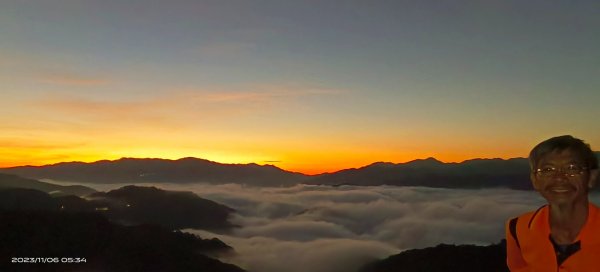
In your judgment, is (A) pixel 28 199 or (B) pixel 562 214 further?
(A) pixel 28 199

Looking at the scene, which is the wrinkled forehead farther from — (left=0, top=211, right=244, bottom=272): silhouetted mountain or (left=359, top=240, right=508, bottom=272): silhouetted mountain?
(left=359, top=240, right=508, bottom=272): silhouetted mountain

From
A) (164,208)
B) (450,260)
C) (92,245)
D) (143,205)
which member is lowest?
(450,260)

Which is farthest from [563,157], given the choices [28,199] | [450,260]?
[28,199]

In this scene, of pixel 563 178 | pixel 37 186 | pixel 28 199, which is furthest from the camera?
pixel 37 186

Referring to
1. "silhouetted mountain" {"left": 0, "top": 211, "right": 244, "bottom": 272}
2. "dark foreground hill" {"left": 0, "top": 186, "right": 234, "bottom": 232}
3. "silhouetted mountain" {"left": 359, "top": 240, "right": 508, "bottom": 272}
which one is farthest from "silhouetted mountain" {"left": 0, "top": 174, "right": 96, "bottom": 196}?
"silhouetted mountain" {"left": 359, "top": 240, "right": 508, "bottom": 272}

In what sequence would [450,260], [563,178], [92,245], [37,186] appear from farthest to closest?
1. [37,186]
2. [450,260]
3. [92,245]
4. [563,178]

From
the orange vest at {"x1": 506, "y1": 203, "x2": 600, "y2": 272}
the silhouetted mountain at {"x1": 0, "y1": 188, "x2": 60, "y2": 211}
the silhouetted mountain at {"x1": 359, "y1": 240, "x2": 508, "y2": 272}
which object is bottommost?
the silhouetted mountain at {"x1": 359, "y1": 240, "x2": 508, "y2": 272}

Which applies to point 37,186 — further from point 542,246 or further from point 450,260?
point 542,246

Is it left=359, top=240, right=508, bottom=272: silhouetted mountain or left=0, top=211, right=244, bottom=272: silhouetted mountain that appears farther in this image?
left=359, top=240, right=508, bottom=272: silhouetted mountain
